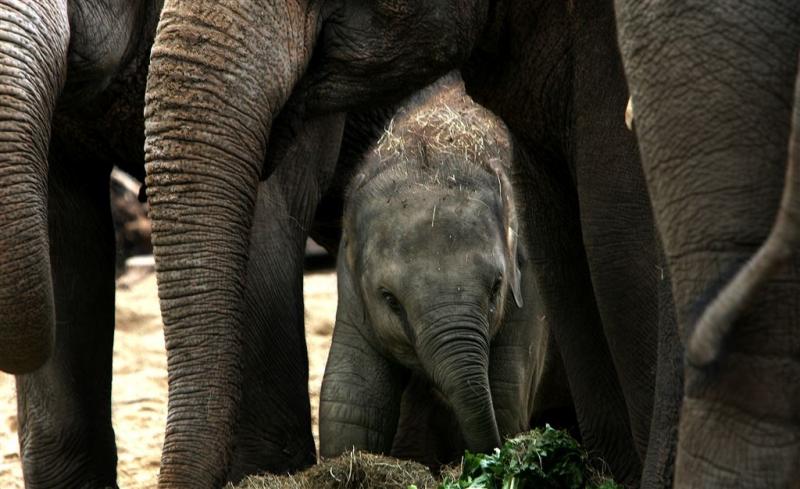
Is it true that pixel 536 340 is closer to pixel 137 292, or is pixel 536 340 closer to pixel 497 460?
pixel 497 460

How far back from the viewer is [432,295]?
14.8 feet

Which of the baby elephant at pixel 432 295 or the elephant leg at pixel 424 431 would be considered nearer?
the baby elephant at pixel 432 295

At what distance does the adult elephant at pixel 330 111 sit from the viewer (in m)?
3.47

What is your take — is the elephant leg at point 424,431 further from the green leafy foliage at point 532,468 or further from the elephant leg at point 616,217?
the elephant leg at point 616,217

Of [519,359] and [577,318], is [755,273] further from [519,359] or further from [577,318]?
[519,359]

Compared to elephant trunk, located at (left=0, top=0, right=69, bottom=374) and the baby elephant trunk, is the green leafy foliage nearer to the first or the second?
the baby elephant trunk

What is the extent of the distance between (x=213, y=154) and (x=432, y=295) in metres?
1.19

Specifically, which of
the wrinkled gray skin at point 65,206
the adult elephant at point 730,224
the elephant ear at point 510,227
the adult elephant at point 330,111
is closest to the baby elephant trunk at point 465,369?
the elephant ear at point 510,227

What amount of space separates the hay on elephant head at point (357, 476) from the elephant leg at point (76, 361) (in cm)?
92

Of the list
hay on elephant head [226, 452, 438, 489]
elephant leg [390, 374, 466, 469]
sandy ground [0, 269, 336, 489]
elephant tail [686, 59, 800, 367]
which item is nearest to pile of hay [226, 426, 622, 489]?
hay on elephant head [226, 452, 438, 489]

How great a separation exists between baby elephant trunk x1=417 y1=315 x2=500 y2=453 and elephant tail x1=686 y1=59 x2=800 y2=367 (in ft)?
7.28

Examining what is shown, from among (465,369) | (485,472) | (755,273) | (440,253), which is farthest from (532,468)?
(755,273)

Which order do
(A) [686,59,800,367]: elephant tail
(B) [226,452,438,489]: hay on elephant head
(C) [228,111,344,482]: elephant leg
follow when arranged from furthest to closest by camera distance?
1. (C) [228,111,344,482]: elephant leg
2. (B) [226,452,438,489]: hay on elephant head
3. (A) [686,59,800,367]: elephant tail

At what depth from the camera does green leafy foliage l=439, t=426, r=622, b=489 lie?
397cm
